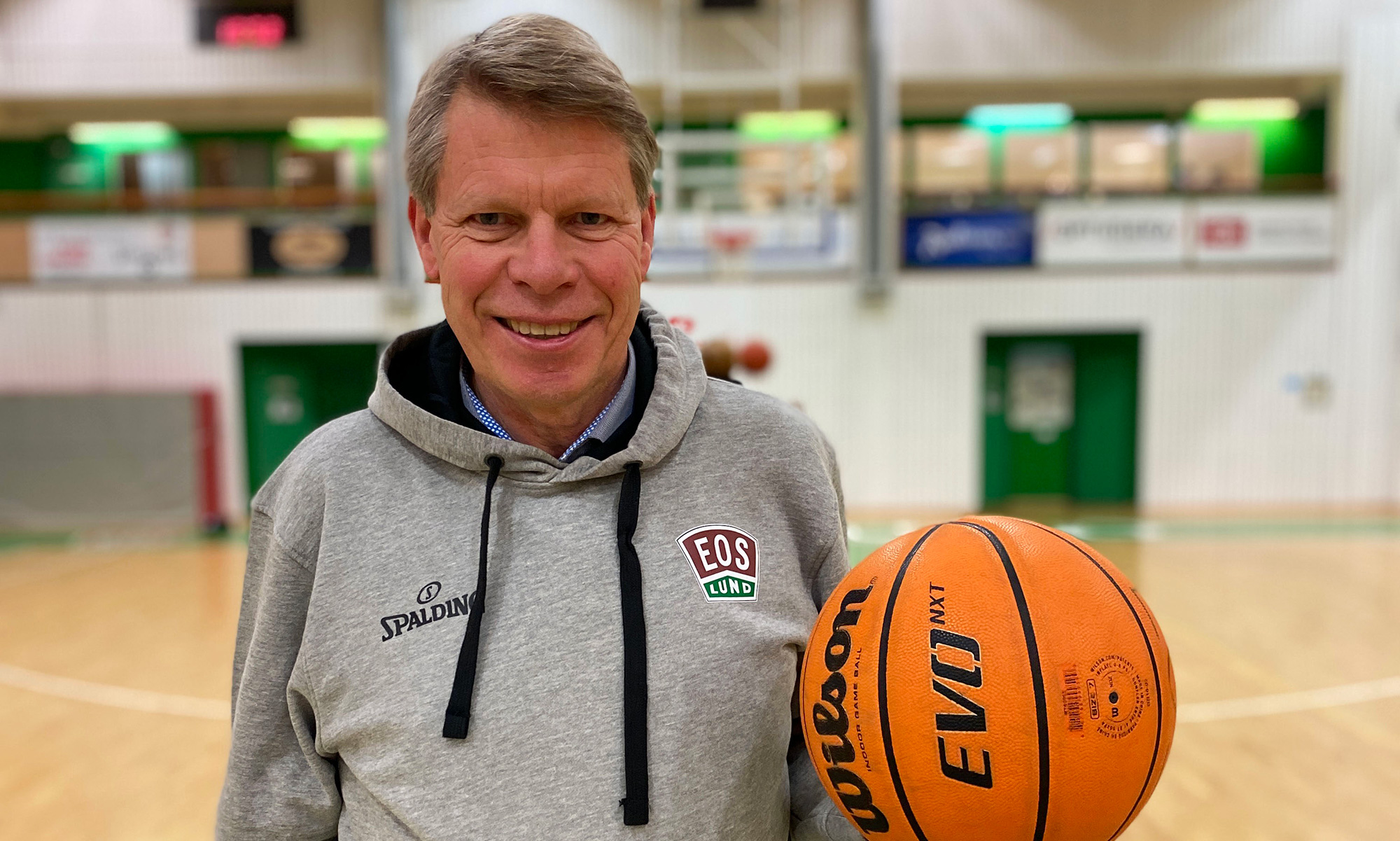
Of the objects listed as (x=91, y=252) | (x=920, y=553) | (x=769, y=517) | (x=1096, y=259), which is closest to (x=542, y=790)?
(x=769, y=517)

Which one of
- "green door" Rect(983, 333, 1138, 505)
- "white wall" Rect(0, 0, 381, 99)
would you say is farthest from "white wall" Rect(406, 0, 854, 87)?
"green door" Rect(983, 333, 1138, 505)

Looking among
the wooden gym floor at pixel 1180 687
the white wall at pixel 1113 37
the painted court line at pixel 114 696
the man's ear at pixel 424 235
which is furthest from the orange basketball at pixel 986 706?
the white wall at pixel 1113 37

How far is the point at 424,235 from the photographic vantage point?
1.00 m

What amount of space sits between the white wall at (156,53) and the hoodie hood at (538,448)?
9277mm

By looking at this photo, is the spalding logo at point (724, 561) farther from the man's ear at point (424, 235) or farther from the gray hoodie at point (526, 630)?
the man's ear at point (424, 235)

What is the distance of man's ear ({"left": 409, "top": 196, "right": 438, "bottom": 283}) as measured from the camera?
38.7 inches

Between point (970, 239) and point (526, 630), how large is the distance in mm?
8661

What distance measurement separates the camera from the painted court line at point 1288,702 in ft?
13.3

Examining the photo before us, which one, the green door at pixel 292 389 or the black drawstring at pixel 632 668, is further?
the green door at pixel 292 389

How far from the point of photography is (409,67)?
29.7 feet

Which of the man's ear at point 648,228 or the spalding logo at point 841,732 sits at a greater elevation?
the man's ear at point 648,228

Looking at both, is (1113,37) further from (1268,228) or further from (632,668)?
(632,668)

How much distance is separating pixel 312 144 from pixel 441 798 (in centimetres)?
1059

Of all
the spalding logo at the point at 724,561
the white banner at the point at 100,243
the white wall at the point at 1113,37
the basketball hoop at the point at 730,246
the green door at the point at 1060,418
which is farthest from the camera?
the green door at the point at 1060,418
